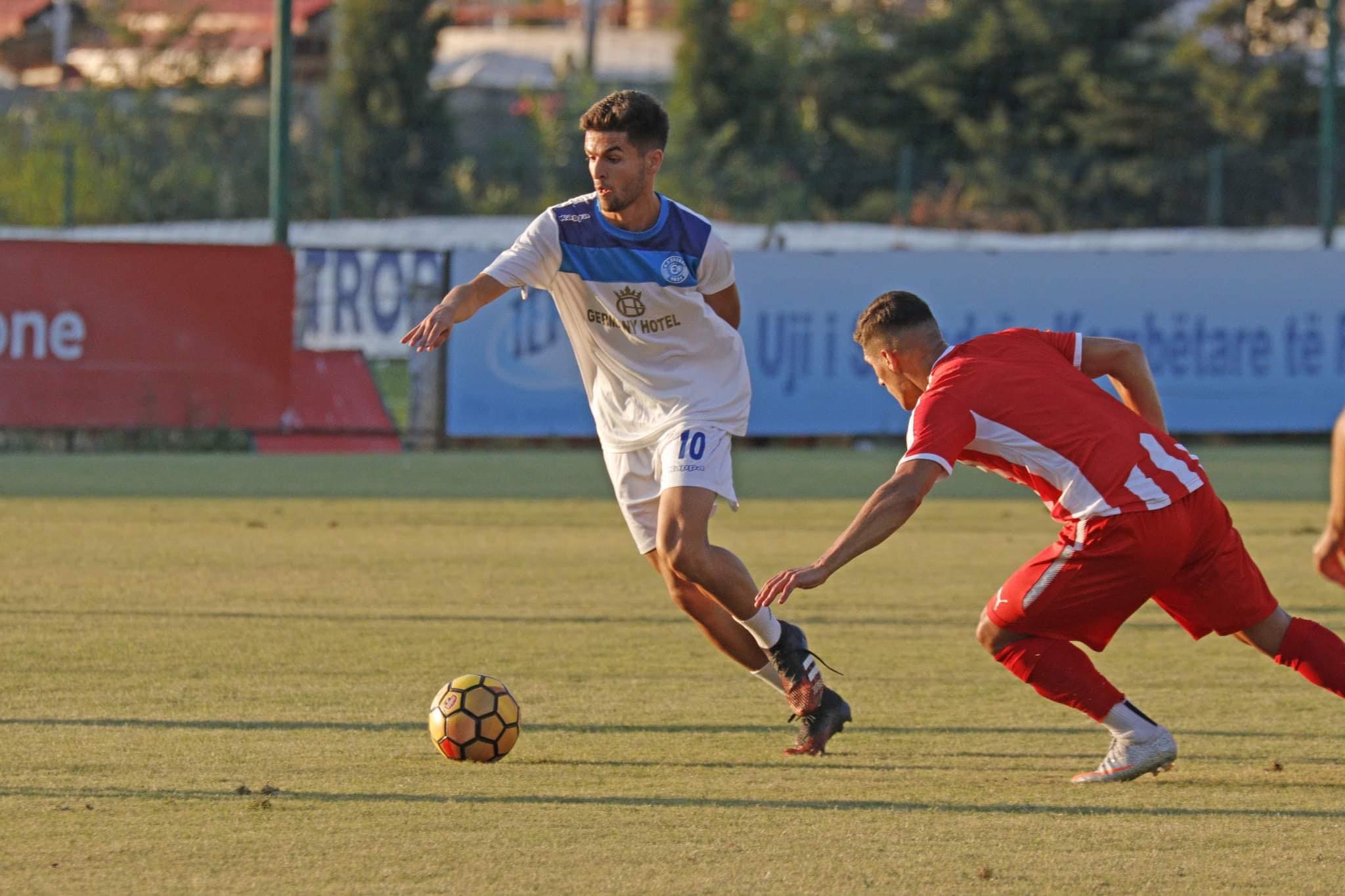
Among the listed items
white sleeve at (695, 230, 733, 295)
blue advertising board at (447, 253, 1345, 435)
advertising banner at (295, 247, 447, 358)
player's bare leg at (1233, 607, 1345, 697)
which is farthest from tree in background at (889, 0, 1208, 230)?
player's bare leg at (1233, 607, 1345, 697)

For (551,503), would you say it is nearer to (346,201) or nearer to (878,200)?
(346,201)

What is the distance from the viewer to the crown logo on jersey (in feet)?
21.1

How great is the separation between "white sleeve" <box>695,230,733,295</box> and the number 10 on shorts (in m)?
0.47

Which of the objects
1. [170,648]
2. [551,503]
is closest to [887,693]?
[170,648]

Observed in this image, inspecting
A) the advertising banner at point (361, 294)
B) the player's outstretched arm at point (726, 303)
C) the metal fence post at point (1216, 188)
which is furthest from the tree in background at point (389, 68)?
the player's outstretched arm at point (726, 303)

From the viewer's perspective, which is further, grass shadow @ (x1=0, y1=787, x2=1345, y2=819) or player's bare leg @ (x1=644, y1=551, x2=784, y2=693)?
player's bare leg @ (x1=644, y1=551, x2=784, y2=693)

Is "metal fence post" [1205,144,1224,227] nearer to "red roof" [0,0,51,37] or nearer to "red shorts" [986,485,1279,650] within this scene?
"red shorts" [986,485,1279,650]

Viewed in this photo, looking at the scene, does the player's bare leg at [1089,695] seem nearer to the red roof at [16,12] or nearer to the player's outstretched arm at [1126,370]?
the player's outstretched arm at [1126,370]

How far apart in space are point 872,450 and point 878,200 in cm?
1176

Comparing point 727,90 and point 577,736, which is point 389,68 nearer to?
point 727,90

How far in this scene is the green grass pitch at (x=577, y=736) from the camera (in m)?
4.61

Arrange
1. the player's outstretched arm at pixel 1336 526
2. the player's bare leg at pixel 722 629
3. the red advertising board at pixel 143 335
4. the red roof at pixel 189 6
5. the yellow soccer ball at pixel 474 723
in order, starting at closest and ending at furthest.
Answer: the player's outstretched arm at pixel 1336 526 < the yellow soccer ball at pixel 474 723 < the player's bare leg at pixel 722 629 < the red advertising board at pixel 143 335 < the red roof at pixel 189 6

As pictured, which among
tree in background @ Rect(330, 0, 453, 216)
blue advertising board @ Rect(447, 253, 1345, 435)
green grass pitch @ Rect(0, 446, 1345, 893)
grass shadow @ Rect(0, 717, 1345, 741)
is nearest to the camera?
green grass pitch @ Rect(0, 446, 1345, 893)

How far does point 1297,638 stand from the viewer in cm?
571
